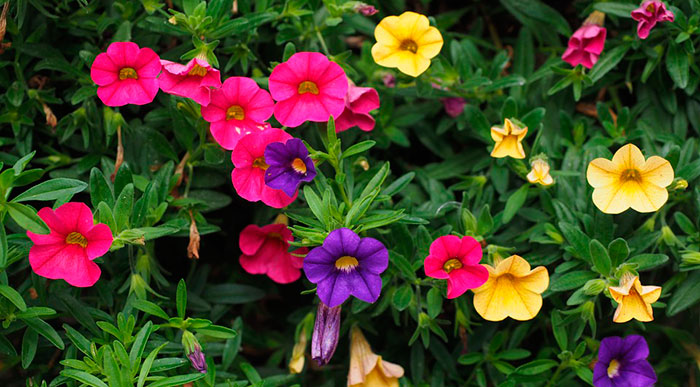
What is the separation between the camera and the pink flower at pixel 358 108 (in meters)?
2.14

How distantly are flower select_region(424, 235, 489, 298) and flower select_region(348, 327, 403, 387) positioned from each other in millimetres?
426

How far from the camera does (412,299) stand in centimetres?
214

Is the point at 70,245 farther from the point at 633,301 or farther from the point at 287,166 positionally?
the point at 633,301

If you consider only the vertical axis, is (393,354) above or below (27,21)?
below

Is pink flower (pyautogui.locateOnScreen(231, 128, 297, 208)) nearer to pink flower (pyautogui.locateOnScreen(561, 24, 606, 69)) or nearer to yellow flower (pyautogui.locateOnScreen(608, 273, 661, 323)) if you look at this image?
yellow flower (pyautogui.locateOnScreen(608, 273, 661, 323))

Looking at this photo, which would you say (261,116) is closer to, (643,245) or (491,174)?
(491,174)

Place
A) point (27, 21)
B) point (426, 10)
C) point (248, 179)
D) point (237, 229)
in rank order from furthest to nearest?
point (426, 10) → point (237, 229) → point (27, 21) → point (248, 179)

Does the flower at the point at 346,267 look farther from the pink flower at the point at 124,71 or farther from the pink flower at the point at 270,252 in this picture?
the pink flower at the point at 124,71

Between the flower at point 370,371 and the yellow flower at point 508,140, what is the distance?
75 cm

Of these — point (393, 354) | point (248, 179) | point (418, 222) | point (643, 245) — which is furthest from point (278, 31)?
point (643, 245)

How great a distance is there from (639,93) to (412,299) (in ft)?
3.87

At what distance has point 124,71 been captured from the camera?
202cm

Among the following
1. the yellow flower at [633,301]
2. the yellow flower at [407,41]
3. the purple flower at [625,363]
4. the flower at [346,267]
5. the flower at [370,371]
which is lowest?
the flower at [370,371]

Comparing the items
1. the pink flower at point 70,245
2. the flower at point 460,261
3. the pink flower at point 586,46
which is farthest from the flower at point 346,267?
the pink flower at point 586,46
